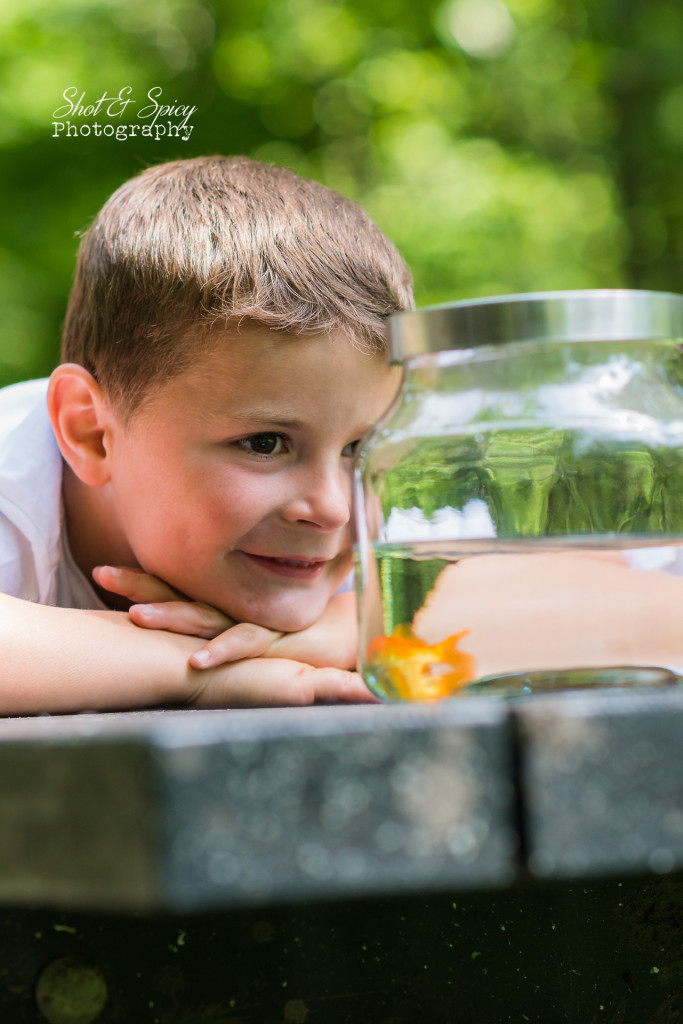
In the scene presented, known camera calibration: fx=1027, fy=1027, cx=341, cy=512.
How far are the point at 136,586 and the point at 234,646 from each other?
352 millimetres

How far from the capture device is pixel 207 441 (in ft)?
5.42

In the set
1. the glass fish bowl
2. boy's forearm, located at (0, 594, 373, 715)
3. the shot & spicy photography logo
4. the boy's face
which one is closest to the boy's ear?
the boy's face

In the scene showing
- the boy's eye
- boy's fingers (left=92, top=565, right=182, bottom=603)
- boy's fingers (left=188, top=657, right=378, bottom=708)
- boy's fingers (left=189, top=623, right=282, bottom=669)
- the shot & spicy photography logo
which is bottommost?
boy's fingers (left=188, top=657, right=378, bottom=708)

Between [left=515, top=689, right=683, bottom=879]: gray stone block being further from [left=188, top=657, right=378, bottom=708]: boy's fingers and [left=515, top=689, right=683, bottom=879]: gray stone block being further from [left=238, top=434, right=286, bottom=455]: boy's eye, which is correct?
[left=238, top=434, right=286, bottom=455]: boy's eye

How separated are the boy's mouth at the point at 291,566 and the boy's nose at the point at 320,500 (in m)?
0.12

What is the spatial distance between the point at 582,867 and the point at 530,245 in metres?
8.62

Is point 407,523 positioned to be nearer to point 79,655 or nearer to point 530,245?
point 79,655

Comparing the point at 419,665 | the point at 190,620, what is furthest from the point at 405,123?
the point at 419,665

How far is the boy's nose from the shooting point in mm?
1567

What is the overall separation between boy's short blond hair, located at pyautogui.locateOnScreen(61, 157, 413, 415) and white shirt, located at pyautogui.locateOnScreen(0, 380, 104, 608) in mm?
168

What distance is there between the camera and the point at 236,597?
1.71 metres

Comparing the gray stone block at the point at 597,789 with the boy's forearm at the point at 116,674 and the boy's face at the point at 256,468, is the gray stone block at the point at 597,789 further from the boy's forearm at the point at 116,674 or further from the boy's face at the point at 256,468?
the boy's face at the point at 256,468

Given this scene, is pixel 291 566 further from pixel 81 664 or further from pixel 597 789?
pixel 597 789

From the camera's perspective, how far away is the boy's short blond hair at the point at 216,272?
1654mm
